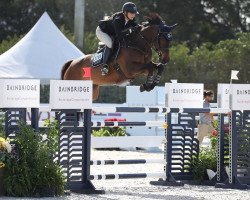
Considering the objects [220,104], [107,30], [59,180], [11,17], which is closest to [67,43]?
[107,30]

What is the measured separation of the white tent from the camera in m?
21.9

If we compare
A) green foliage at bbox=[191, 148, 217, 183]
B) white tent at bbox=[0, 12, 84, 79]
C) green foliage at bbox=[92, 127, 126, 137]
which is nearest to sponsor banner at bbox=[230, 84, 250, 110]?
green foliage at bbox=[191, 148, 217, 183]

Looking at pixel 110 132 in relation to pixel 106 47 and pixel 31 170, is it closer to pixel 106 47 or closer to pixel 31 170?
pixel 106 47

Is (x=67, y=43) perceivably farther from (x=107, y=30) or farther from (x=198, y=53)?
(x=198, y=53)

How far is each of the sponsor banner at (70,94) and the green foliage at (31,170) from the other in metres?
0.61

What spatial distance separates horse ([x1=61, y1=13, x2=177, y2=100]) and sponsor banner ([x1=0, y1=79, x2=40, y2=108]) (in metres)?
3.27

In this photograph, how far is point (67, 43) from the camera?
2278 cm

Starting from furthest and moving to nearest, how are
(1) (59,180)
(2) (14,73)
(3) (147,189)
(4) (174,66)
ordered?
(4) (174,66)
(2) (14,73)
(3) (147,189)
(1) (59,180)

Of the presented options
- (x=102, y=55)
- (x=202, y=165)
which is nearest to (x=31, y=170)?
(x=202, y=165)

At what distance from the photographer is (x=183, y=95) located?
36.9 ft

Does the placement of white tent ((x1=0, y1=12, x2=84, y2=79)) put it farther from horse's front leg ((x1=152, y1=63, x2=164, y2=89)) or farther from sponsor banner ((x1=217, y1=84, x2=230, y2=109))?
sponsor banner ((x1=217, y1=84, x2=230, y2=109))

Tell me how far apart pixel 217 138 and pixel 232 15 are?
34.5m

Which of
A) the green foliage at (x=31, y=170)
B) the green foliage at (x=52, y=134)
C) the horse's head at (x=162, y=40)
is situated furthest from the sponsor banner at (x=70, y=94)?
the horse's head at (x=162, y=40)

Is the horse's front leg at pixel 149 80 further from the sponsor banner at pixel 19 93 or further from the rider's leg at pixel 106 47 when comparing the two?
the sponsor banner at pixel 19 93
